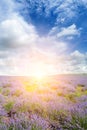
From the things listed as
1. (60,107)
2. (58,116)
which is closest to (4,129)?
(58,116)

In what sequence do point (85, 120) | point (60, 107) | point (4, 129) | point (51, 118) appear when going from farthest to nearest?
point (60, 107), point (51, 118), point (85, 120), point (4, 129)

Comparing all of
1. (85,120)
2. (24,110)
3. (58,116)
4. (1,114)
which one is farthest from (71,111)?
(1,114)

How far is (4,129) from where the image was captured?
3.56 m

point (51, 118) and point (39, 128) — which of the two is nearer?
point (39, 128)

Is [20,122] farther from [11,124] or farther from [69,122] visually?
[69,122]

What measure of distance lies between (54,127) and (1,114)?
132 cm

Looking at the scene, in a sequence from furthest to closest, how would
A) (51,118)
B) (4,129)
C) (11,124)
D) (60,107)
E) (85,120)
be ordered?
(60,107) < (51,118) < (85,120) < (11,124) < (4,129)

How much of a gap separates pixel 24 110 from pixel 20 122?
57.3 inches

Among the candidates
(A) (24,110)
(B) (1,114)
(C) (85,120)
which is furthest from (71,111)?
(B) (1,114)

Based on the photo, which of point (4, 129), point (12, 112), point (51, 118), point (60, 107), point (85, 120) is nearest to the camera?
point (4, 129)

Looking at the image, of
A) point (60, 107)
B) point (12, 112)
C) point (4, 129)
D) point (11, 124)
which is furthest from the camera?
point (12, 112)

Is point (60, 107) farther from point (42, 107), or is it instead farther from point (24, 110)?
→ point (24, 110)

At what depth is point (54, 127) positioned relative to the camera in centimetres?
439

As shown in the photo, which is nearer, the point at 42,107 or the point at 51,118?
the point at 51,118
